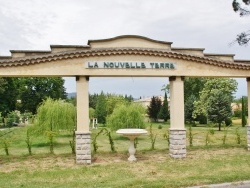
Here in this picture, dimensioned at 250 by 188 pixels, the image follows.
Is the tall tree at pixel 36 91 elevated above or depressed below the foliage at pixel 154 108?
above

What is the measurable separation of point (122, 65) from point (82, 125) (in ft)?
10.4

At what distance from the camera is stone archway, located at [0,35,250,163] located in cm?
1401

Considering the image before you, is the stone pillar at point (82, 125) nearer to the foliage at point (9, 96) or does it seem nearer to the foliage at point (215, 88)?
the foliage at point (215, 88)

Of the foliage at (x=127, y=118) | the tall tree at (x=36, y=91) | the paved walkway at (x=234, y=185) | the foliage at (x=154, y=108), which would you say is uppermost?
the tall tree at (x=36, y=91)

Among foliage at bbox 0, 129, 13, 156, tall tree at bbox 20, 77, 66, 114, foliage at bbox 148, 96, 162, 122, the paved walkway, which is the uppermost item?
tall tree at bbox 20, 77, 66, 114

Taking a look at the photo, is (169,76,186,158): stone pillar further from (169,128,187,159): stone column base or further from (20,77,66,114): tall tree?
(20,77,66,114): tall tree

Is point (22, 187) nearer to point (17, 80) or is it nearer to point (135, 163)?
point (135, 163)

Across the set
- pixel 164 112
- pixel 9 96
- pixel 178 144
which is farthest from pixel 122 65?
pixel 164 112

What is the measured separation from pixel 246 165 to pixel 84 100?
23.2ft

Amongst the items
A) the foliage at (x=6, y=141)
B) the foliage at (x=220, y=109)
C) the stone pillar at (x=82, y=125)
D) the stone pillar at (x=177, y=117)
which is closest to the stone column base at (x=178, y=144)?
the stone pillar at (x=177, y=117)

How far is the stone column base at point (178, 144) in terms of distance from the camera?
1500 centimetres

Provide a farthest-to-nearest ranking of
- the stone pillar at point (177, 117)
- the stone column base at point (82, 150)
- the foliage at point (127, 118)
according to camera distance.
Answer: the foliage at point (127, 118), the stone pillar at point (177, 117), the stone column base at point (82, 150)

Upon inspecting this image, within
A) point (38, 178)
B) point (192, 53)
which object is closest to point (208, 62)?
point (192, 53)

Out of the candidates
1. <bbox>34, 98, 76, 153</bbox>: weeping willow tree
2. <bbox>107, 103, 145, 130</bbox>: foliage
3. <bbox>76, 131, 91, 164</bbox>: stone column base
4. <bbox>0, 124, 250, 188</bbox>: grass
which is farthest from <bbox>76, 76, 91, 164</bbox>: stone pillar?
<bbox>107, 103, 145, 130</bbox>: foliage
